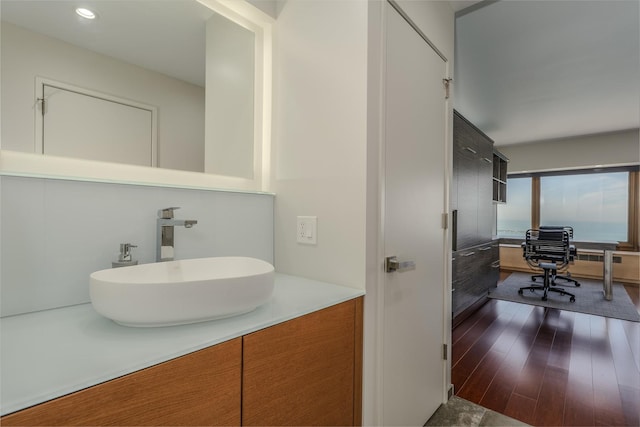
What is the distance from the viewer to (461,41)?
2.57 metres

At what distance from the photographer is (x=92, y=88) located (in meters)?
1.05

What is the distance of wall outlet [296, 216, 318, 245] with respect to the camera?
128 cm

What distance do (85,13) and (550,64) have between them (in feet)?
12.0

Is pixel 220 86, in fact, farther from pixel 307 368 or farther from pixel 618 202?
pixel 618 202

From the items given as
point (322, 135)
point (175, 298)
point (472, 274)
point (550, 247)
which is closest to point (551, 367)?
point (472, 274)

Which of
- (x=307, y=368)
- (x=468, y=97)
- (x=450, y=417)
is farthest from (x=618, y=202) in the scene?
(x=307, y=368)

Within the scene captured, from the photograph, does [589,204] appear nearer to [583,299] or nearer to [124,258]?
[583,299]

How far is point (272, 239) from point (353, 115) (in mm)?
683

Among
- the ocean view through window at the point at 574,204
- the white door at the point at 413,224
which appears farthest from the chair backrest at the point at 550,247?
the white door at the point at 413,224

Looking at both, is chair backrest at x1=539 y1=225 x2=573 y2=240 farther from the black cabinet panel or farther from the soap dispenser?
the soap dispenser

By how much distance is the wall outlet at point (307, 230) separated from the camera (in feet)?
4.20

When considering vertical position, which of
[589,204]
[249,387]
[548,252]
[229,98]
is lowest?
[548,252]

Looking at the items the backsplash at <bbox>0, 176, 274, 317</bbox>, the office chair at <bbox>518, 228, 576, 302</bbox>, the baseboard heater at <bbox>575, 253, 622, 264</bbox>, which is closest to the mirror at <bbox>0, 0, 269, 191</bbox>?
the backsplash at <bbox>0, 176, 274, 317</bbox>

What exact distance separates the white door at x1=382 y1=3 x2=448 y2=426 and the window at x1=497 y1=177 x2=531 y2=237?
5669 mm
